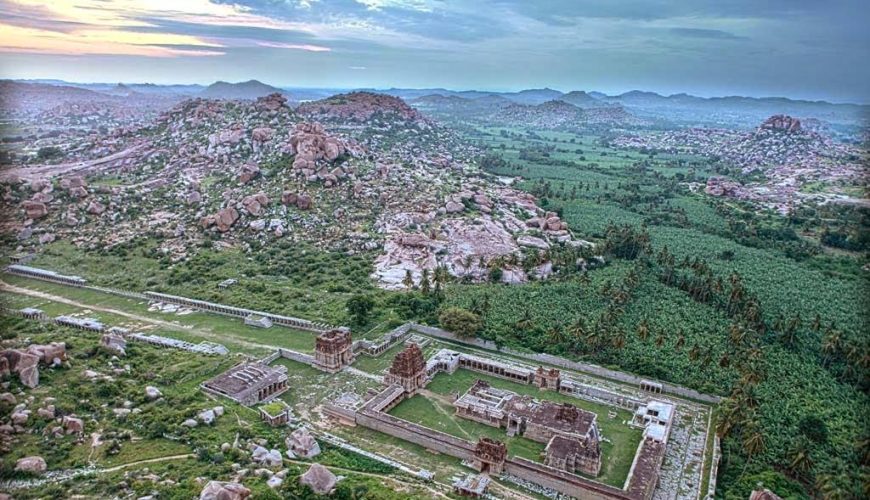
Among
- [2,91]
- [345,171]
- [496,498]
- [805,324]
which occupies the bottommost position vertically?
[496,498]

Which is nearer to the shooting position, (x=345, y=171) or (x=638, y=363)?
(x=638, y=363)

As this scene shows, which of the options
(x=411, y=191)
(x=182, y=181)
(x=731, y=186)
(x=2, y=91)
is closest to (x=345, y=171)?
(x=411, y=191)

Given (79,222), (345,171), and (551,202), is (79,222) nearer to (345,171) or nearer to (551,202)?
(345,171)

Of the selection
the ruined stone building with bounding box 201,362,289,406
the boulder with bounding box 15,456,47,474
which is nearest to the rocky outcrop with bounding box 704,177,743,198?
the ruined stone building with bounding box 201,362,289,406

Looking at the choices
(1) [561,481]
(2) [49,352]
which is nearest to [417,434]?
(1) [561,481]

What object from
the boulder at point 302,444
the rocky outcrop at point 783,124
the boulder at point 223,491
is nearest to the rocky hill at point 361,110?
the rocky outcrop at point 783,124
